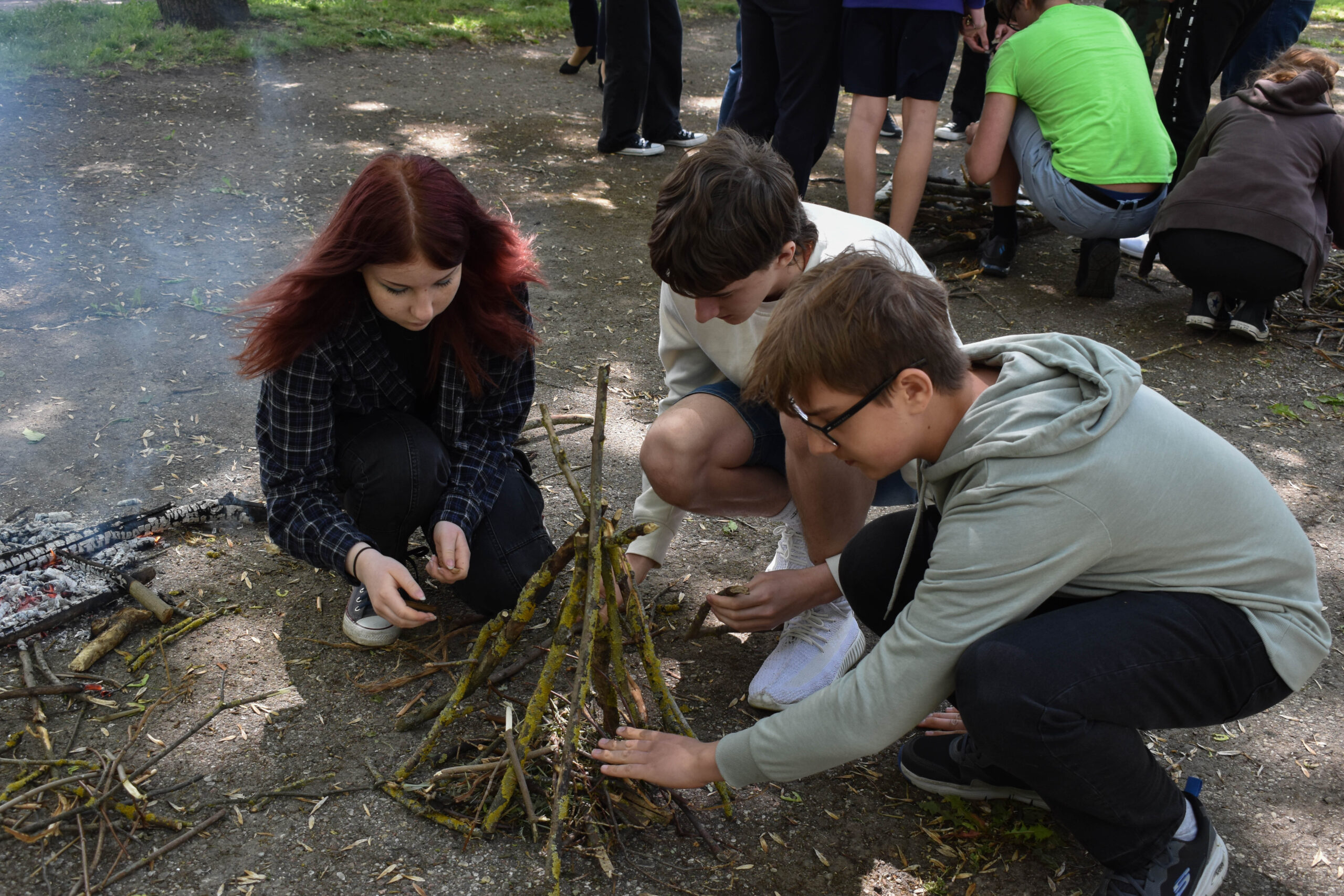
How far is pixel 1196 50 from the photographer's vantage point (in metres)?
5.21

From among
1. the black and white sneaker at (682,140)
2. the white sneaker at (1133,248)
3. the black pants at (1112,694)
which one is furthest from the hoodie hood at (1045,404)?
the black and white sneaker at (682,140)

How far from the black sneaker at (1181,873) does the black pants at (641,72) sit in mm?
5289

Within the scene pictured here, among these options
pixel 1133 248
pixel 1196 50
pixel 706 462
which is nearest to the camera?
pixel 706 462

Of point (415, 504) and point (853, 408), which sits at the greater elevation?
point (853, 408)

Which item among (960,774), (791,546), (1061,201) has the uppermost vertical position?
(1061,201)

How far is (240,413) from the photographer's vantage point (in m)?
3.47

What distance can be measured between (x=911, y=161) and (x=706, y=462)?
8.64ft

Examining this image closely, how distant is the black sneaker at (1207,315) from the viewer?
443 cm

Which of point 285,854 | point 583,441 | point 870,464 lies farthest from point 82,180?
point 870,464

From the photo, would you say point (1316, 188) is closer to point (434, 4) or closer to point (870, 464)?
point (870, 464)

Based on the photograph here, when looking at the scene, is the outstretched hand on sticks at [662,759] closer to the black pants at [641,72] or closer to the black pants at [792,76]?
the black pants at [792,76]

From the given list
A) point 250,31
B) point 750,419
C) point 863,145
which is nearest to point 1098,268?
point 863,145

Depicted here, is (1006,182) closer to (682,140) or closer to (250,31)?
(682,140)

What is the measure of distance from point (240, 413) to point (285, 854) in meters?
1.94
